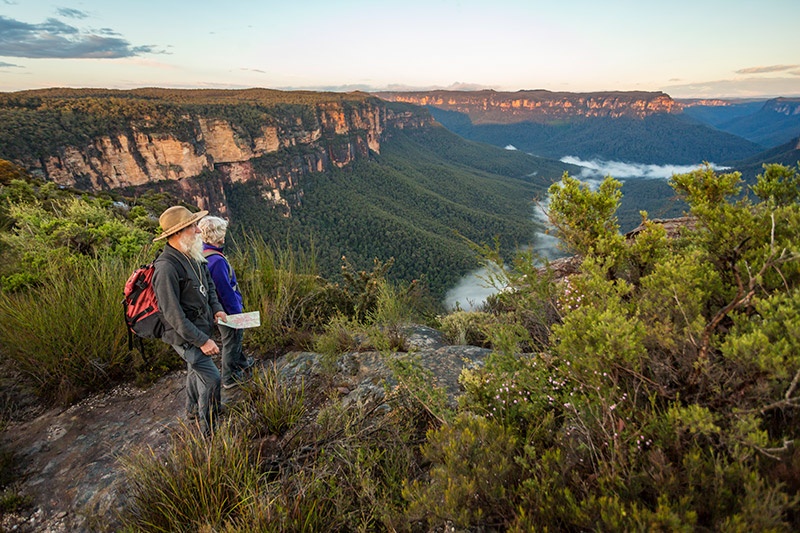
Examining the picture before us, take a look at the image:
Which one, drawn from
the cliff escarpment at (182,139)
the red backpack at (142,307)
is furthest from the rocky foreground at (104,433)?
the cliff escarpment at (182,139)

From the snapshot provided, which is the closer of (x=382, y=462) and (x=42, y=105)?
(x=382, y=462)

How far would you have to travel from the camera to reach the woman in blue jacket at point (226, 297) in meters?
3.42

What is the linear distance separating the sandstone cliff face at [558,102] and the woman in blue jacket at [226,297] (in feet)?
628

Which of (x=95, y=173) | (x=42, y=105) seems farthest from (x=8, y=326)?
(x=42, y=105)

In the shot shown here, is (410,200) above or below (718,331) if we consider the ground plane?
below

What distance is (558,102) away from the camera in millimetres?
175875

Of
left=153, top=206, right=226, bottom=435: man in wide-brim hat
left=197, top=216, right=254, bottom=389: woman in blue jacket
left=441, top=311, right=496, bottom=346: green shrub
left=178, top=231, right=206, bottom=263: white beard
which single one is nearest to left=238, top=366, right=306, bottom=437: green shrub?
left=153, top=206, right=226, bottom=435: man in wide-brim hat

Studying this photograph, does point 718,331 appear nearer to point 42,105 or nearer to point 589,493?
point 589,493

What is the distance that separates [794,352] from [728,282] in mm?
599

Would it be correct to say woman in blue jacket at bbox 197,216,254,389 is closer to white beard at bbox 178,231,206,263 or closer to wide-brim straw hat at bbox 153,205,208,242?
white beard at bbox 178,231,206,263

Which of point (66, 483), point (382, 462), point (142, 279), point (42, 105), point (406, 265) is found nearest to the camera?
point (382, 462)

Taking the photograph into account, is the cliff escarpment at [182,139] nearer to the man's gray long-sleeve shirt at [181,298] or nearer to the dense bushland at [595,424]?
the man's gray long-sleeve shirt at [181,298]

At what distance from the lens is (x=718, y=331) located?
A: 5.00ft

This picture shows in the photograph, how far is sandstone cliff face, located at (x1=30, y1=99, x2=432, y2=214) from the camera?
34219 mm
